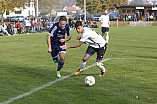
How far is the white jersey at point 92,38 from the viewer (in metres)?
8.63

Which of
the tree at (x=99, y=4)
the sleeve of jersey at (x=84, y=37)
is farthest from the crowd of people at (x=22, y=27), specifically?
the tree at (x=99, y=4)

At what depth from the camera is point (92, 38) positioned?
8922 millimetres

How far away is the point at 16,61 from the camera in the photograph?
13383 mm

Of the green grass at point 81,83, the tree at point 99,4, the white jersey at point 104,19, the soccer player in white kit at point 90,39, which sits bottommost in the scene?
the green grass at point 81,83

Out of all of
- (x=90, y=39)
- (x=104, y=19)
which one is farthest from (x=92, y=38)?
(x=104, y=19)

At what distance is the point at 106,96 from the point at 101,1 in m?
72.4

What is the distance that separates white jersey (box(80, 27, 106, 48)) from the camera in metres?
8.63

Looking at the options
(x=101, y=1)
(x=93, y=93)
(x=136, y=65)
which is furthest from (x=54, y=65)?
(x=101, y=1)

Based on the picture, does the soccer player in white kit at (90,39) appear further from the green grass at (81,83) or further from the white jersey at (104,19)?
the white jersey at (104,19)

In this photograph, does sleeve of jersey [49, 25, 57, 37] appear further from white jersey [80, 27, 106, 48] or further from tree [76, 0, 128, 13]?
tree [76, 0, 128, 13]

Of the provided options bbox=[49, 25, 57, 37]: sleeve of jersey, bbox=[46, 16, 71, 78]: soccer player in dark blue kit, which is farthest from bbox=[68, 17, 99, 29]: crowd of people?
bbox=[49, 25, 57, 37]: sleeve of jersey

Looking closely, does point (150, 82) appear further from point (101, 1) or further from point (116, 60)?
point (101, 1)

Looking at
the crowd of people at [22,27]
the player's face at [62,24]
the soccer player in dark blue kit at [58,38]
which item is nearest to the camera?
the player's face at [62,24]

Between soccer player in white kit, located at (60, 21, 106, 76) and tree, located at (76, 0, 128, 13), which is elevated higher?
tree, located at (76, 0, 128, 13)
